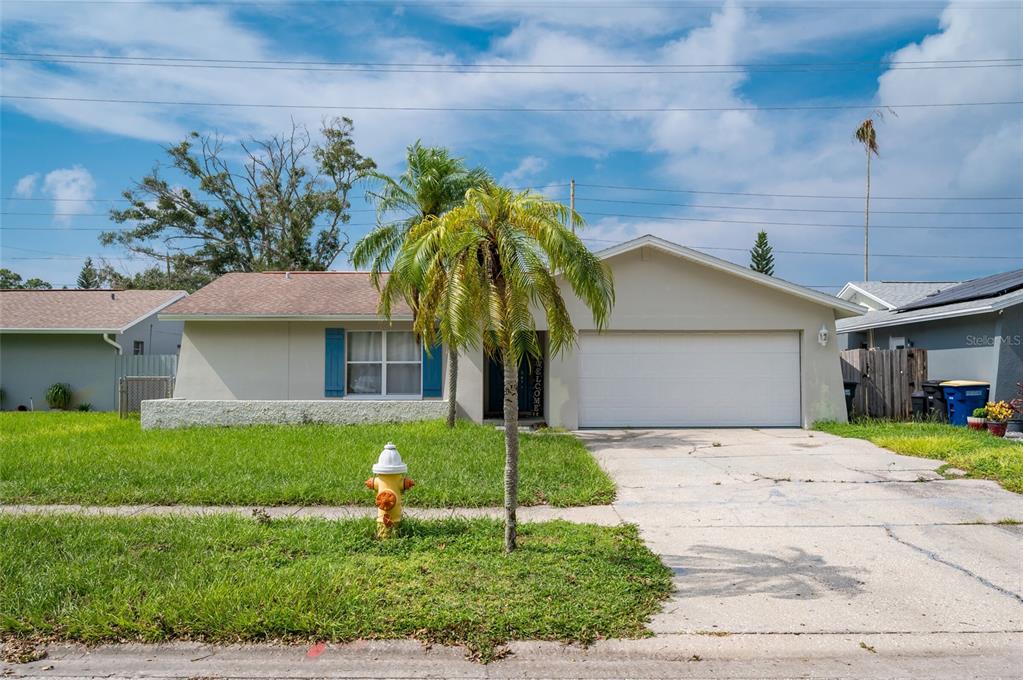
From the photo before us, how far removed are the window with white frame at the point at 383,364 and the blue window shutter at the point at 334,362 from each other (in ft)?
0.92

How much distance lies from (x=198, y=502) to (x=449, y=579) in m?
4.17

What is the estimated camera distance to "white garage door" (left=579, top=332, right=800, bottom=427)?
14711mm

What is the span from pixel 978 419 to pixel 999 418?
0.80 metres

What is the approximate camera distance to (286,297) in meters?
16.4

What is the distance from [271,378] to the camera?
15734mm

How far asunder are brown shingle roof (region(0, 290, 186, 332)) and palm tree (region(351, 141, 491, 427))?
10.8 metres

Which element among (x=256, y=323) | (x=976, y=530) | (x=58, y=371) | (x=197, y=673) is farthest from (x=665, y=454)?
(x=58, y=371)

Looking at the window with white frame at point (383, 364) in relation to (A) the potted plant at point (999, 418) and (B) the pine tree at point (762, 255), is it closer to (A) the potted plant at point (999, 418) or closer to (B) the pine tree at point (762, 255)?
(A) the potted plant at point (999, 418)

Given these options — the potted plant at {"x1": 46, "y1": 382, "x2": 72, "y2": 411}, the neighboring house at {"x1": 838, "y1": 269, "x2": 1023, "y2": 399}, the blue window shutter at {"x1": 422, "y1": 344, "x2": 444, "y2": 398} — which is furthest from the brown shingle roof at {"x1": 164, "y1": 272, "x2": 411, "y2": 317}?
the neighboring house at {"x1": 838, "y1": 269, "x2": 1023, "y2": 399}

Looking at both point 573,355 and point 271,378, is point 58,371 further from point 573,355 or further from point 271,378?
point 573,355

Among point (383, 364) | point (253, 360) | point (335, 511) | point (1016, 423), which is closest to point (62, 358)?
point (253, 360)

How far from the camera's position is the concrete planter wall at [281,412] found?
14547mm

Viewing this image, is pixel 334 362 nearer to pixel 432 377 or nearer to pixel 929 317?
pixel 432 377

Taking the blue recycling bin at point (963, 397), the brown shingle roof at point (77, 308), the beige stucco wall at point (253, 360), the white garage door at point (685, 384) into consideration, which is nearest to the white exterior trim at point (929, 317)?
the blue recycling bin at point (963, 397)
